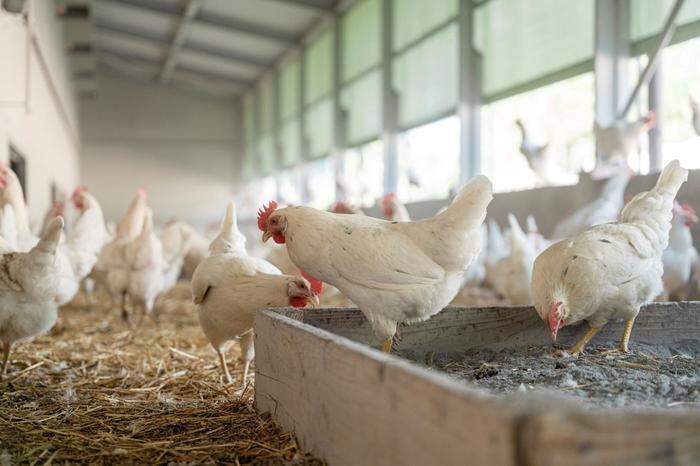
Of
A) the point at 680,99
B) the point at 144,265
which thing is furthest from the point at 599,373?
the point at 680,99

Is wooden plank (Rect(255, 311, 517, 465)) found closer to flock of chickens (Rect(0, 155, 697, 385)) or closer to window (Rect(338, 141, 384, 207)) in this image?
flock of chickens (Rect(0, 155, 697, 385))

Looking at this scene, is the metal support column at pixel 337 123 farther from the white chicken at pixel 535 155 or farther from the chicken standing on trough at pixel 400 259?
the chicken standing on trough at pixel 400 259

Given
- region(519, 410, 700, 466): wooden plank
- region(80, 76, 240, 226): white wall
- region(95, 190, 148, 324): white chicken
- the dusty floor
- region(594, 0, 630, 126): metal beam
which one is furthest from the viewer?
region(80, 76, 240, 226): white wall

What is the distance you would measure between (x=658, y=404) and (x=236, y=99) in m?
23.9

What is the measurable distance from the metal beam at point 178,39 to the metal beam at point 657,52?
1072cm

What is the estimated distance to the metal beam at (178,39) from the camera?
15.5m

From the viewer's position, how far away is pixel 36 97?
9797 mm

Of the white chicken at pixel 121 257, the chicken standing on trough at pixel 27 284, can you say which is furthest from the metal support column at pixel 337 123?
the chicken standing on trough at pixel 27 284

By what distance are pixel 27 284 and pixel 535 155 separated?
6689mm

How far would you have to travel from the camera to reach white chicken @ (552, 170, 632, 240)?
5855 mm

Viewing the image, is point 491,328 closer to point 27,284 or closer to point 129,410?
point 129,410

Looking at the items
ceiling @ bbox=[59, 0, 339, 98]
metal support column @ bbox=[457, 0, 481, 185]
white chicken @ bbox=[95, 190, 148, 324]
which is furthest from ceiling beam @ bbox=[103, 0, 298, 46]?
white chicken @ bbox=[95, 190, 148, 324]

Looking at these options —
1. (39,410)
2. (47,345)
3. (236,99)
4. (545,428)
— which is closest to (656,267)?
(545,428)

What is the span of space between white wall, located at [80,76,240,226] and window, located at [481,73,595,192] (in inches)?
584
